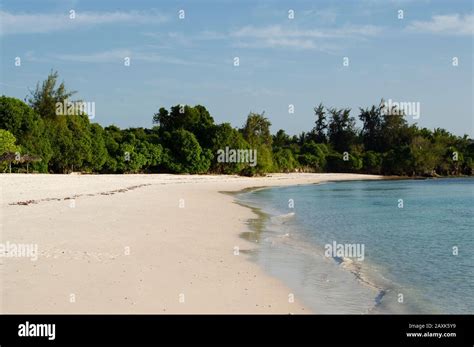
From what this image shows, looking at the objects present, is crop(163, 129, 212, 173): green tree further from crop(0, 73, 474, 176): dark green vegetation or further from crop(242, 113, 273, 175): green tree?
crop(242, 113, 273, 175): green tree

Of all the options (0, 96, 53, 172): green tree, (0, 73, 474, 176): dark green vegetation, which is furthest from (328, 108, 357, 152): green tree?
(0, 96, 53, 172): green tree

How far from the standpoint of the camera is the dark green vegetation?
4794cm

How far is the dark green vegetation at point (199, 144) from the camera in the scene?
4794cm

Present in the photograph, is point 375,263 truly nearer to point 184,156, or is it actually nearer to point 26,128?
point 26,128

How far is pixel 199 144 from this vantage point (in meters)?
72.3

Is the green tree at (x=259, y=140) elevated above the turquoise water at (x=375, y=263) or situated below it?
above

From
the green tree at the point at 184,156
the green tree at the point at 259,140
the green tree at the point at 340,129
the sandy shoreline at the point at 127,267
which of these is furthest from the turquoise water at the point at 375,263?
the green tree at the point at 340,129

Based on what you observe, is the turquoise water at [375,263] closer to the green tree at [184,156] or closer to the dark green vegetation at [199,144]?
the dark green vegetation at [199,144]

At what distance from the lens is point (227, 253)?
1217 centimetres

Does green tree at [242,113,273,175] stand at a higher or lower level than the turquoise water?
higher

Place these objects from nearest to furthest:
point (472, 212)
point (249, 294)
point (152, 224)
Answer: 1. point (249, 294)
2. point (152, 224)
3. point (472, 212)

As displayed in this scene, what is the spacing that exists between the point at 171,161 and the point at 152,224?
50.7 m
